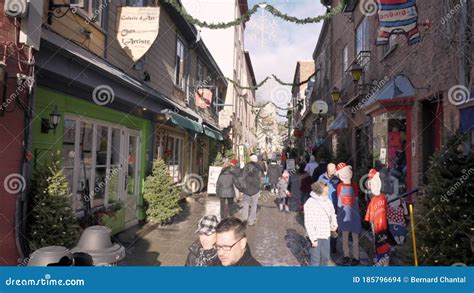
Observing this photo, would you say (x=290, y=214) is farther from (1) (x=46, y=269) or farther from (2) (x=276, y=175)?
(1) (x=46, y=269)

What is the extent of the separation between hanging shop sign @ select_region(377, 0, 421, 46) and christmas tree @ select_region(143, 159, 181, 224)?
623 cm

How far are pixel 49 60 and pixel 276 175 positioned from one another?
10773 mm

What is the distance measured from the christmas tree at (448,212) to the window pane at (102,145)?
621cm

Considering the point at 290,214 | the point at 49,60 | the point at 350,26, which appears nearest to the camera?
the point at 49,60

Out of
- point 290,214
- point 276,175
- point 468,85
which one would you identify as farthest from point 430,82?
point 276,175

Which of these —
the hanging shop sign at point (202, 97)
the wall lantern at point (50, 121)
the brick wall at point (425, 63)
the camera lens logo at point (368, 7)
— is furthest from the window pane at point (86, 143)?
the camera lens logo at point (368, 7)

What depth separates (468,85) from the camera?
18.6 feet

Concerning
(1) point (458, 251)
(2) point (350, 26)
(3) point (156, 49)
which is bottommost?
(1) point (458, 251)

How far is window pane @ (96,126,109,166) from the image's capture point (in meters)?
7.18

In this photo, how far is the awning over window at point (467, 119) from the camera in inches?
217

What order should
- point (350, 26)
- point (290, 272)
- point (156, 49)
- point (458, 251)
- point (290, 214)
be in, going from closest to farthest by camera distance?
point (290, 272)
point (458, 251)
point (156, 49)
point (290, 214)
point (350, 26)

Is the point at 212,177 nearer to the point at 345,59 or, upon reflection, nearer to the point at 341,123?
the point at 341,123

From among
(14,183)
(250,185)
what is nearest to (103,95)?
(14,183)

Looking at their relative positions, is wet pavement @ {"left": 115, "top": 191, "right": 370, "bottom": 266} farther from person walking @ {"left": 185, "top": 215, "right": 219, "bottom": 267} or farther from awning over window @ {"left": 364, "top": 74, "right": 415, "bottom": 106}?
awning over window @ {"left": 364, "top": 74, "right": 415, "bottom": 106}
